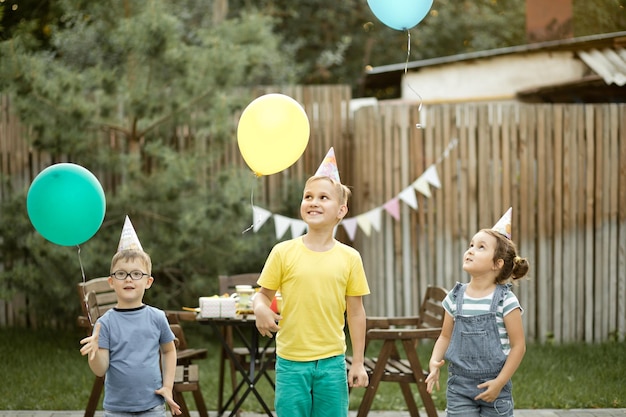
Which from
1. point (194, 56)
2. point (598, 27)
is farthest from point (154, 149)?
point (598, 27)

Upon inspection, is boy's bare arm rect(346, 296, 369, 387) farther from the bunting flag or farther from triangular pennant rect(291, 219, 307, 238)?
the bunting flag

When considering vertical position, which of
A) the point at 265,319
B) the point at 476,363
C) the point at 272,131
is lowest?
the point at 476,363

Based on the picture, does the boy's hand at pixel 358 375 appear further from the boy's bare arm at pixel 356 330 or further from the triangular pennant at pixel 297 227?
the triangular pennant at pixel 297 227

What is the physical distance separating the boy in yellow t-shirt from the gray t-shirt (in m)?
0.55

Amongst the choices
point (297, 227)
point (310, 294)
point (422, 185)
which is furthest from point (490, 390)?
point (422, 185)

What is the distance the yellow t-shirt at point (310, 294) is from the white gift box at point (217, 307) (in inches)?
45.9

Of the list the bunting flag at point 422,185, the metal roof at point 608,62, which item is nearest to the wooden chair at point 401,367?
the bunting flag at point 422,185

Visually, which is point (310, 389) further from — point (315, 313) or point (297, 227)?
point (297, 227)

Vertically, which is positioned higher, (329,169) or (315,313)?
(329,169)

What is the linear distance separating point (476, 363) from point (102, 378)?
2.41 metres

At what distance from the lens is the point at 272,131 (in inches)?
183

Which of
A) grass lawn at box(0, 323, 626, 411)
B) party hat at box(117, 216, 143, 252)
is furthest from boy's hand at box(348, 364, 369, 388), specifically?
grass lawn at box(0, 323, 626, 411)

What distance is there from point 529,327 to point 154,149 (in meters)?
3.98

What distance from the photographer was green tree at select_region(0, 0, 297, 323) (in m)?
7.16
